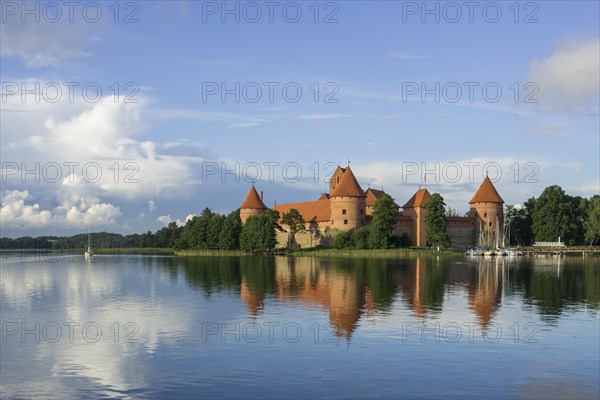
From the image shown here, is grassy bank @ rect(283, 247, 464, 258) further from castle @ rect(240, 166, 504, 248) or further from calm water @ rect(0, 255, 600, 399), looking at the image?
calm water @ rect(0, 255, 600, 399)

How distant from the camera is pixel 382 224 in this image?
83.9 m

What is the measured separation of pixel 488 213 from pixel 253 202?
126 ft

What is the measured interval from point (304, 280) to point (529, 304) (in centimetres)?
1640

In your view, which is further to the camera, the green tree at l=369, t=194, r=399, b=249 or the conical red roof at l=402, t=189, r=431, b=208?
the conical red roof at l=402, t=189, r=431, b=208

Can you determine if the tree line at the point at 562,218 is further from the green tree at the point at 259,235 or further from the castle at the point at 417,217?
the green tree at the point at 259,235

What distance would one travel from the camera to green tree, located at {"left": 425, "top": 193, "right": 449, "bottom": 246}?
8525 cm

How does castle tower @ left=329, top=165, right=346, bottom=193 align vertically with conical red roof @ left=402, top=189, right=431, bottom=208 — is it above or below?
above

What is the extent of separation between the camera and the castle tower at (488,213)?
3871 inches

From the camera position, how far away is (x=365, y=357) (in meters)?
16.5

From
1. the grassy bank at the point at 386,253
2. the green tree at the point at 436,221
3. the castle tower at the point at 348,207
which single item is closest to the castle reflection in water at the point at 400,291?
the grassy bank at the point at 386,253

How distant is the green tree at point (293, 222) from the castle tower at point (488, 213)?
26.4m

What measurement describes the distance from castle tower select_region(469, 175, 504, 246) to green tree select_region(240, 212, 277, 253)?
30.9 meters

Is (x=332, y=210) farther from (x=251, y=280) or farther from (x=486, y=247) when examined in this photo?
(x=251, y=280)

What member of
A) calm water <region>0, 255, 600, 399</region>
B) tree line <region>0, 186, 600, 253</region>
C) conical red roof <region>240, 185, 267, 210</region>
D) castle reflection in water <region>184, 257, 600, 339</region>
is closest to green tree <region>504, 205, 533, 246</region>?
tree line <region>0, 186, 600, 253</region>
